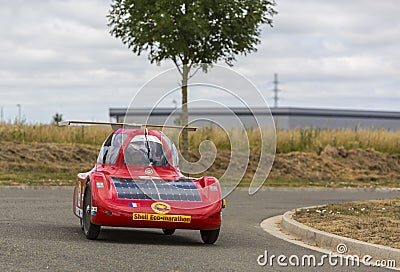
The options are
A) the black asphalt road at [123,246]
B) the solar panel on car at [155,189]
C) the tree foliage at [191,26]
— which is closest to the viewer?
the black asphalt road at [123,246]

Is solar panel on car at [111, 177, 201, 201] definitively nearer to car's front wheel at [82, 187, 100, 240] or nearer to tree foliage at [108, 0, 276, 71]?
car's front wheel at [82, 187, 100, 240]

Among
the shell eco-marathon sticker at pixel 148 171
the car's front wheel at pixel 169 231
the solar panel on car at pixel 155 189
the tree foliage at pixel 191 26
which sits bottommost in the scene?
the car's front wheel at pixel 169 231

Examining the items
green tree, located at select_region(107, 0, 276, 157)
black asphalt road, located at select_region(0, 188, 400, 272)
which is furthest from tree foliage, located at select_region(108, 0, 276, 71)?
black asphalt road, located at select_region(0, 188, 400, 272)

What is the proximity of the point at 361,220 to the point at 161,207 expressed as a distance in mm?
4108

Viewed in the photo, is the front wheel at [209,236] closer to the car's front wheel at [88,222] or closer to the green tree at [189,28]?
the car's front wheel at [88,222]

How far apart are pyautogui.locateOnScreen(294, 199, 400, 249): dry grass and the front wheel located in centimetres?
189

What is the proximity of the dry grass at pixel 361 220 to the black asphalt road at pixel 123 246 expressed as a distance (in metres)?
0.88

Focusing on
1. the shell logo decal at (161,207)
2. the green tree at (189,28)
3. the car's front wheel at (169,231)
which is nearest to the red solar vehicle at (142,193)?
the shell logo decal at (161,207)

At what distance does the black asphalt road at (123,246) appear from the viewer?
394 inches

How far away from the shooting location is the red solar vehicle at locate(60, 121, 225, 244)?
475 inches

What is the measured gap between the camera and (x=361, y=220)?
48.2 ft

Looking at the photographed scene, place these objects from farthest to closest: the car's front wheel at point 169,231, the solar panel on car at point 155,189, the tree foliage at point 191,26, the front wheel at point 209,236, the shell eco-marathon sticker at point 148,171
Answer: the tree foliage at point 191,26 < the car's front wheel at point 169,231 < the shell eco-marathon sticker at point 148,171 < the front wheel at point 209,236 < the solar panel on car at point 155,189

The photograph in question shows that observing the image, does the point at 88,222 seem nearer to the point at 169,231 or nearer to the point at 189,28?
the point at 169,231

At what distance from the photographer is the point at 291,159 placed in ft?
112
